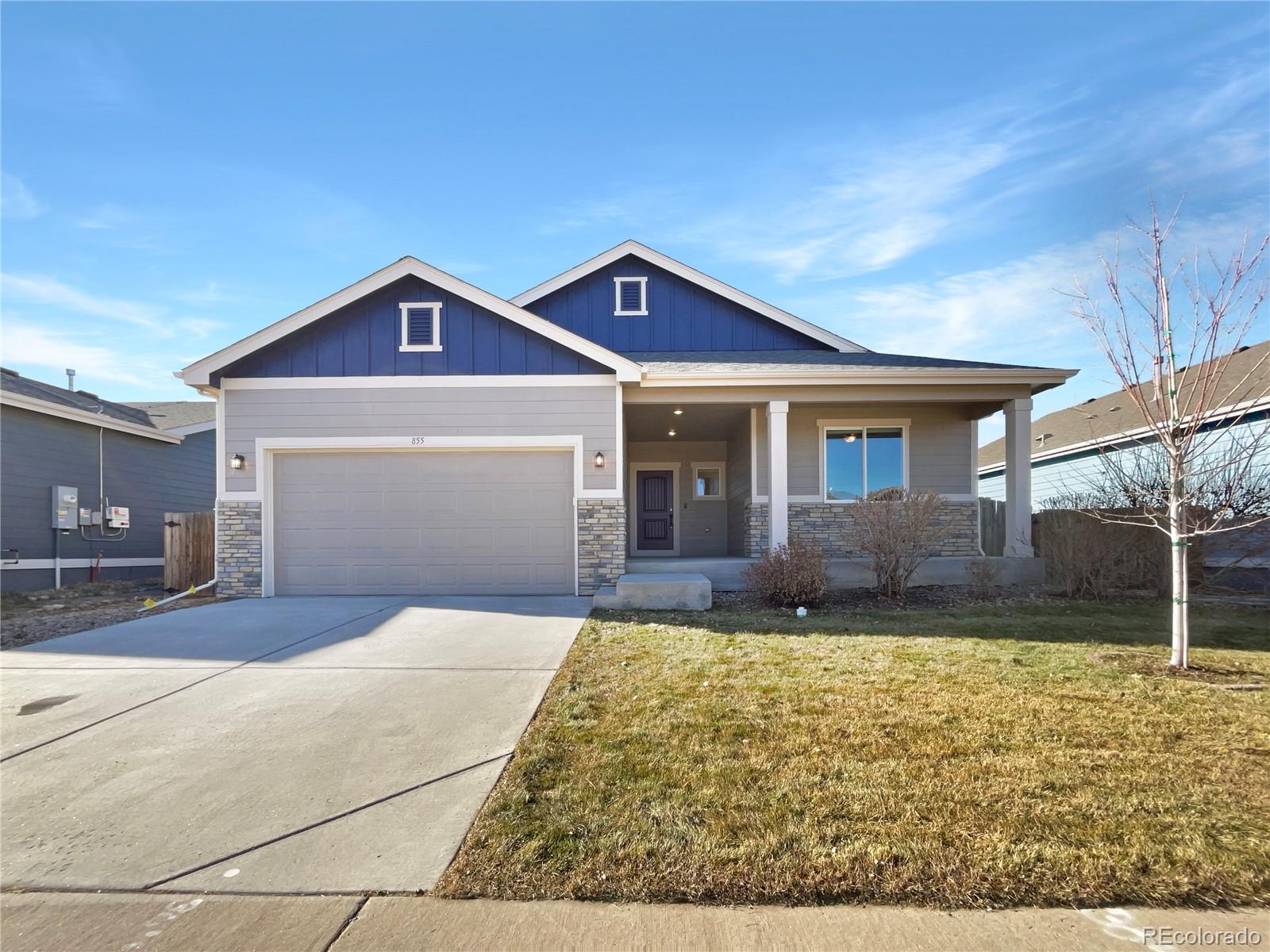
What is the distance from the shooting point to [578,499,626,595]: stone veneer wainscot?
34.0ft

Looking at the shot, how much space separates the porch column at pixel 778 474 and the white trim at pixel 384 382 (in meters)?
3.58

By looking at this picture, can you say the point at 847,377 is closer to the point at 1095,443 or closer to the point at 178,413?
the point at 1095,443

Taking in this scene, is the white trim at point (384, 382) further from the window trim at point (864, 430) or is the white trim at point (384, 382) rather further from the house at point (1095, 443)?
the house at point (1095, 443)

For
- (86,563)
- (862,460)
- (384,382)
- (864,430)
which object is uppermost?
(384,382)

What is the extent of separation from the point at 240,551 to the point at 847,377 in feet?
32.2

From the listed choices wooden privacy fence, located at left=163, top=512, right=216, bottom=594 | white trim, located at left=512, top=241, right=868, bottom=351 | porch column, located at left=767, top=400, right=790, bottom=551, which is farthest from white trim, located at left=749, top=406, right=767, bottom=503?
wooden privacy fence, located at left=163, top=512, right=216, bottom=594

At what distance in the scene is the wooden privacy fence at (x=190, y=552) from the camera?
12.1 meters

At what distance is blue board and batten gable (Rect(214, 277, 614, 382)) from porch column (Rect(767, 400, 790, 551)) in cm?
292

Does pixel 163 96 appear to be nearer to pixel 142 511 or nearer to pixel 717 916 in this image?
pixel 142 511

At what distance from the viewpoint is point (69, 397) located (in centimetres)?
1473

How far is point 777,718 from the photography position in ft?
14.5

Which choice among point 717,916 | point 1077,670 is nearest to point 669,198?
point 1077,670

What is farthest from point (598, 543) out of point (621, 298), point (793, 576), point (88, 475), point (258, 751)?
point (88, 475)

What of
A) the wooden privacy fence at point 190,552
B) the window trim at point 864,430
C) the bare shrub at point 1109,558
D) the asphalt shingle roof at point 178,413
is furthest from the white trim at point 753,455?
the asphalt shingle roof at point 178,413
